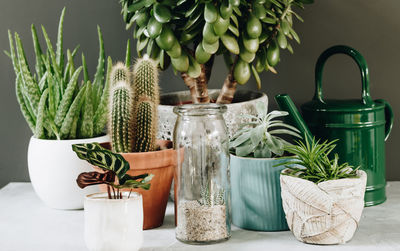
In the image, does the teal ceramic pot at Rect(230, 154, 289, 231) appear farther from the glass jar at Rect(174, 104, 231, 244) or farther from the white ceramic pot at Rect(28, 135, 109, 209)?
the white ceramic pot at Rect(28, 135, 109, 209)

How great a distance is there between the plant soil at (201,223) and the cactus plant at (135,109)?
146mm

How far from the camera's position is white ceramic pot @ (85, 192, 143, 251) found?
733 millimetres

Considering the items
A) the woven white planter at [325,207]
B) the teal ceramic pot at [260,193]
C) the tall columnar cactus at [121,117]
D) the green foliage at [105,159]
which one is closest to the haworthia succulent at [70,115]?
the tall columnar cactus at [121,117]

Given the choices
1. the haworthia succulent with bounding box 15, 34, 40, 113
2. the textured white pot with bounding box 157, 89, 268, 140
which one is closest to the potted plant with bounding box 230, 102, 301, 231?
the textured white pot with bounding box 157, 89, 268, 140

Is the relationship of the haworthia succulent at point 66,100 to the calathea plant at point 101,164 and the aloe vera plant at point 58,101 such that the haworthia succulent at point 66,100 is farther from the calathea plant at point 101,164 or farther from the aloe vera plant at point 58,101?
the calathea plant at point 101,164

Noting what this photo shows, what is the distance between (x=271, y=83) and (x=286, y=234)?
0.48 m

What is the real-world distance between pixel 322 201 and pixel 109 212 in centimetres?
33

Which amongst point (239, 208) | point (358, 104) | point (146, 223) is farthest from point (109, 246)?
point (358, 104)

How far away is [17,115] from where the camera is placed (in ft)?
4.14

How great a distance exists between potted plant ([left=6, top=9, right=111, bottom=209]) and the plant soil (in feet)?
0.93

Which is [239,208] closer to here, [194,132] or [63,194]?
[194,132]

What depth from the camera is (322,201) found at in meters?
0.76

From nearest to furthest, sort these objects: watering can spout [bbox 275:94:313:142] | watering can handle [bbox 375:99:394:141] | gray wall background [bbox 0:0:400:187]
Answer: watering can spout [bbox 275:94:313:142] < watering can handle [bbox 375:99:394:141] < gray wall background [bbox 0:0:400:187]

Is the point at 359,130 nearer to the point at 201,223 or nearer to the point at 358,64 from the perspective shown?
the point at 358,64
